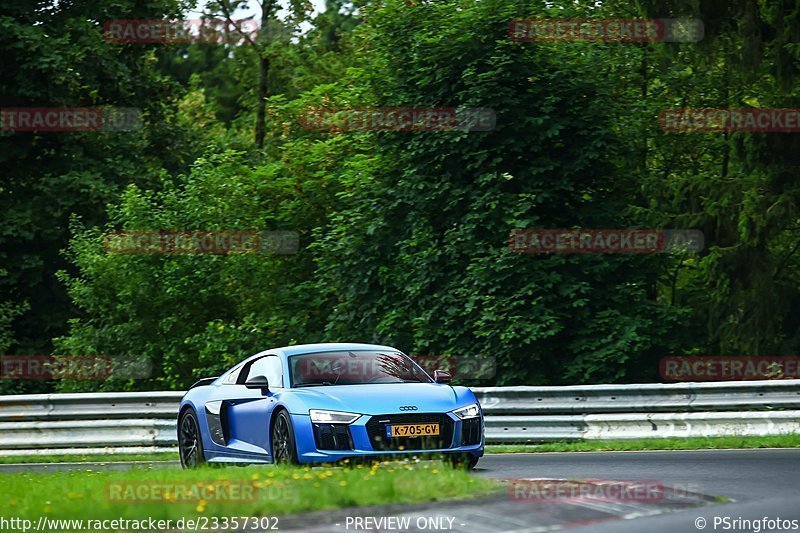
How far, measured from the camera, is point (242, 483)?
9.37m

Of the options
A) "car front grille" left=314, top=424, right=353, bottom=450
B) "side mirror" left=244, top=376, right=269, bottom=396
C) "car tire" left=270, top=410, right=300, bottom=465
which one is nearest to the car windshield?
"side mirror" left=244, top=376, right=269, bottom=396

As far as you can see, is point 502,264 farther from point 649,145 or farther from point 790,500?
point 790,500

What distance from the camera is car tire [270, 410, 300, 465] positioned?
12.0 metres

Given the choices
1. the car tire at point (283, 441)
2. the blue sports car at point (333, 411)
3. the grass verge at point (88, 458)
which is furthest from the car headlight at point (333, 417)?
the grass verge at point (88, 458)

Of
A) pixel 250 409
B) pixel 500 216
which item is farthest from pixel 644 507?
pixel 500 216

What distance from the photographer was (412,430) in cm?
1188

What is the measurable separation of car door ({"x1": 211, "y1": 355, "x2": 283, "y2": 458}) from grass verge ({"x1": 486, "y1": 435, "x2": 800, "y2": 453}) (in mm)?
4109

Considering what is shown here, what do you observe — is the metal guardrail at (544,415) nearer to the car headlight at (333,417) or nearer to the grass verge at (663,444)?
the grass verge at (663,444)

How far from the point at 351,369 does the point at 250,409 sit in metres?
1.12

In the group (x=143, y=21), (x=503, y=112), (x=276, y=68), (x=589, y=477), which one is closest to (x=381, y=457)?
(x=589, y=477)

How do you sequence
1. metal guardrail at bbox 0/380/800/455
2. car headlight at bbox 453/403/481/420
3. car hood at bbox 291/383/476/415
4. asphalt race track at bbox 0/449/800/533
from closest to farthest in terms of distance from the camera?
asphalt race track at bbox 0/449/800/533 → car hood at bbox 291/383/476/415 → car headlight at bbox 453/403/481/420 → metal guardrail at bbox 0/380/800/455

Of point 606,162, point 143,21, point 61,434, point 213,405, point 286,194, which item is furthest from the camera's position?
point 143,21

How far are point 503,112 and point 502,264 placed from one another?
2887 millimetres

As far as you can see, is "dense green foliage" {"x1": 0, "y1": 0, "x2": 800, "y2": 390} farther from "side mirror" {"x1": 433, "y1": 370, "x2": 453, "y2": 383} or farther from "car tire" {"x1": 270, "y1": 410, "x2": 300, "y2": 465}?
"car tire" {"x1": 270, "y1": 410, "x2": 300, "y2": 465}
